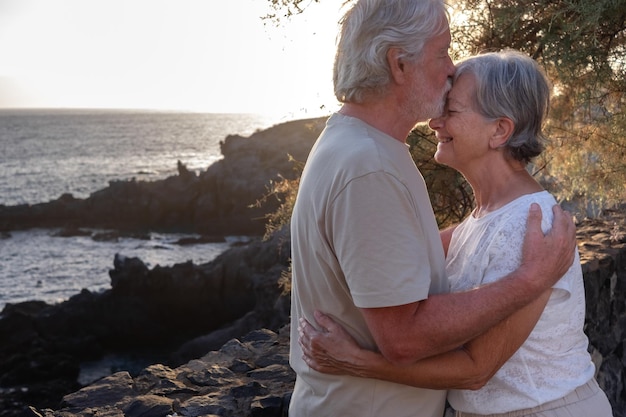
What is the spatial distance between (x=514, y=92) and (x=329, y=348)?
3.19 feet

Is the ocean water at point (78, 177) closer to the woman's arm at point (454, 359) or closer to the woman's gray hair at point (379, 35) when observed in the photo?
the woman's gray hair at point (379, 35)

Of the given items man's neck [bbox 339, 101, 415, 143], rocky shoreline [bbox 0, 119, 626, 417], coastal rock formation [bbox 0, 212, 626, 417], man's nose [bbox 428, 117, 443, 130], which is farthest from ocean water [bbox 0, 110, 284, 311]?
man's neck [bbox 339, 101, 415, 143]

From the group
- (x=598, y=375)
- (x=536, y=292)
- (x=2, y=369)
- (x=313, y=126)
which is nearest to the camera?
(x=536, y=292)

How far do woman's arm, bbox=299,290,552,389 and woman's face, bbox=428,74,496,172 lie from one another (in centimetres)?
53

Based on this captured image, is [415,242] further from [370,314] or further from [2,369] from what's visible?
[2,369]

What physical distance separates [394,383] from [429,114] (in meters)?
0.83

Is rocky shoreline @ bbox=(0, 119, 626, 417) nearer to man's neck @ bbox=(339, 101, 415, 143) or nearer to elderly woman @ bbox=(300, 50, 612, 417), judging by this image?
elderly woman @ bbox=(300, 50, 612, 417)

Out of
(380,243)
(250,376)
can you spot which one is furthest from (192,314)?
(380,243)

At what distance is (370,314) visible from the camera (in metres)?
2.03

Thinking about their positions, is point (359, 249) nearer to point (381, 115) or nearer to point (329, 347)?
point (329, 347)

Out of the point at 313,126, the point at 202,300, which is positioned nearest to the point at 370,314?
the point at 313,126

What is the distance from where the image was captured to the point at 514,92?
2.31m

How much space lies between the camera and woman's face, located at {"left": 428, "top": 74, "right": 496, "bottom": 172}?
2379 millimetres

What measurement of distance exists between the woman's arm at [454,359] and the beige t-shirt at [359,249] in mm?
68
